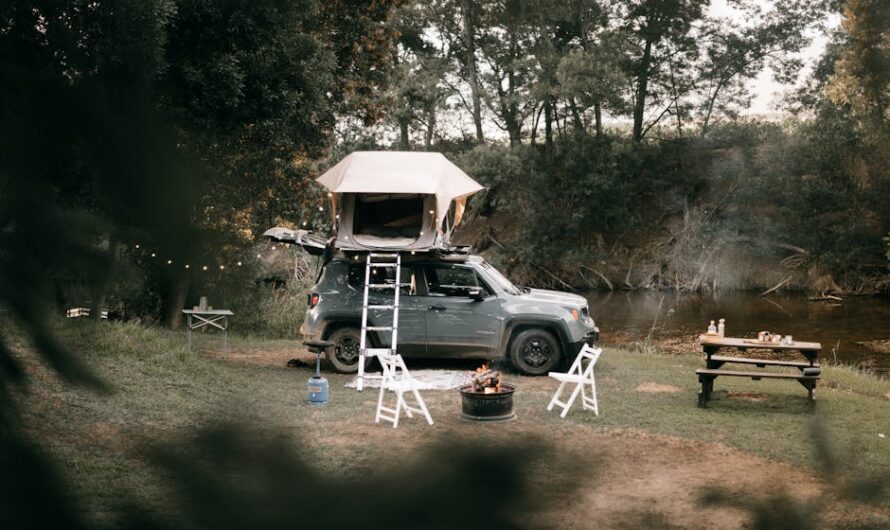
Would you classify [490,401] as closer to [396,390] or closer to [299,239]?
[396,390]

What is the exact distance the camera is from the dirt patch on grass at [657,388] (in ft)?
35.6

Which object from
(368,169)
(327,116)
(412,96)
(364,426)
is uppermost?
(412,96)

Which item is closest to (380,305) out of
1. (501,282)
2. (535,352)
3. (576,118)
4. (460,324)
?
(460,324)

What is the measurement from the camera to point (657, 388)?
36.3 feet

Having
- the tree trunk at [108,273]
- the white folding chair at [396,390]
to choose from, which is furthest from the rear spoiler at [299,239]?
the tree trunk at [108,273]

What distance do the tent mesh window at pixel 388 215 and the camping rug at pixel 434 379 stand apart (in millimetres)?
2476

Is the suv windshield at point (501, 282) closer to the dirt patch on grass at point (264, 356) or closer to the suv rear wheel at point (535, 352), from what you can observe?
the suv rear wheel at point (535, 352)

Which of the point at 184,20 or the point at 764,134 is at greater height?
the point at 764,134

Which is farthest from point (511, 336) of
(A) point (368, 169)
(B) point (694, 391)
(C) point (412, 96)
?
(C) point (412, 96)

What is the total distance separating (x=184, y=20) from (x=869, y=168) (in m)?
28.7

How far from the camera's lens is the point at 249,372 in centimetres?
1138

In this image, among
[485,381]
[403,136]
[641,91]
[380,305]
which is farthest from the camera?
[403,136]

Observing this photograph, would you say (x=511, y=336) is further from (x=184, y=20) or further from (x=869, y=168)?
(x=869, y=168)

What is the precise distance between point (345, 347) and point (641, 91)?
75.6 ft
